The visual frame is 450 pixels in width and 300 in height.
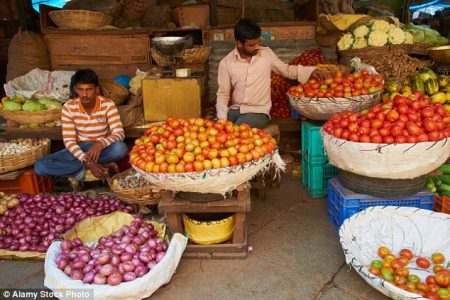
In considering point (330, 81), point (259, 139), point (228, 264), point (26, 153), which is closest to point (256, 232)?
point (228, 264)

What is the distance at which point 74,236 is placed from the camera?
2816mm

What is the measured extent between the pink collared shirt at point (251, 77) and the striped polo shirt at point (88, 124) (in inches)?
41.2

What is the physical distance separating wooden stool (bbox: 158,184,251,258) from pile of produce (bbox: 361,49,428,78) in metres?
2.37

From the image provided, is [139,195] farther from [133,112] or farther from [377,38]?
[377,38]

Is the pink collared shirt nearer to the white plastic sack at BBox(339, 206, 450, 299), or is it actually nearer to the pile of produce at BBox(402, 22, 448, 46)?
the white plastic sack at BBox(339, 206, 450, 299)

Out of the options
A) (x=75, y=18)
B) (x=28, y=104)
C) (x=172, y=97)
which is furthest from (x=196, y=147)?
(x=75, y=18)

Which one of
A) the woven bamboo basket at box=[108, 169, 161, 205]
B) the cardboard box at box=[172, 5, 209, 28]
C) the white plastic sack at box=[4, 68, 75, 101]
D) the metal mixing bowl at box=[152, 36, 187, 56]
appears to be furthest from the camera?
the cardboard box at box=[172, 5, 209, 28]

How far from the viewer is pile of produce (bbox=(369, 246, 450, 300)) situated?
2.07m

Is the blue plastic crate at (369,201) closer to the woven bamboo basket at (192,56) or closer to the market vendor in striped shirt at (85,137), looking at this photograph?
the market vendor in striped shirt at (85,137)

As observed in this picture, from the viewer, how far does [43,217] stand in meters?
3.20

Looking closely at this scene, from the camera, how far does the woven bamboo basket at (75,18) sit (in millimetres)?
5586

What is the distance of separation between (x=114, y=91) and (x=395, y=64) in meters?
3.15

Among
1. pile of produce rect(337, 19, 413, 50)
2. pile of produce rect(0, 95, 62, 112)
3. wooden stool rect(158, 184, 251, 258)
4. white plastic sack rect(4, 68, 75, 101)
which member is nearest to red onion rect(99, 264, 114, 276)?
wooden stool rect(158, 184, 251, 258)

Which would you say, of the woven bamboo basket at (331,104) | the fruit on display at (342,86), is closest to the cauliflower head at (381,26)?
the fruit on display at (342,86)
